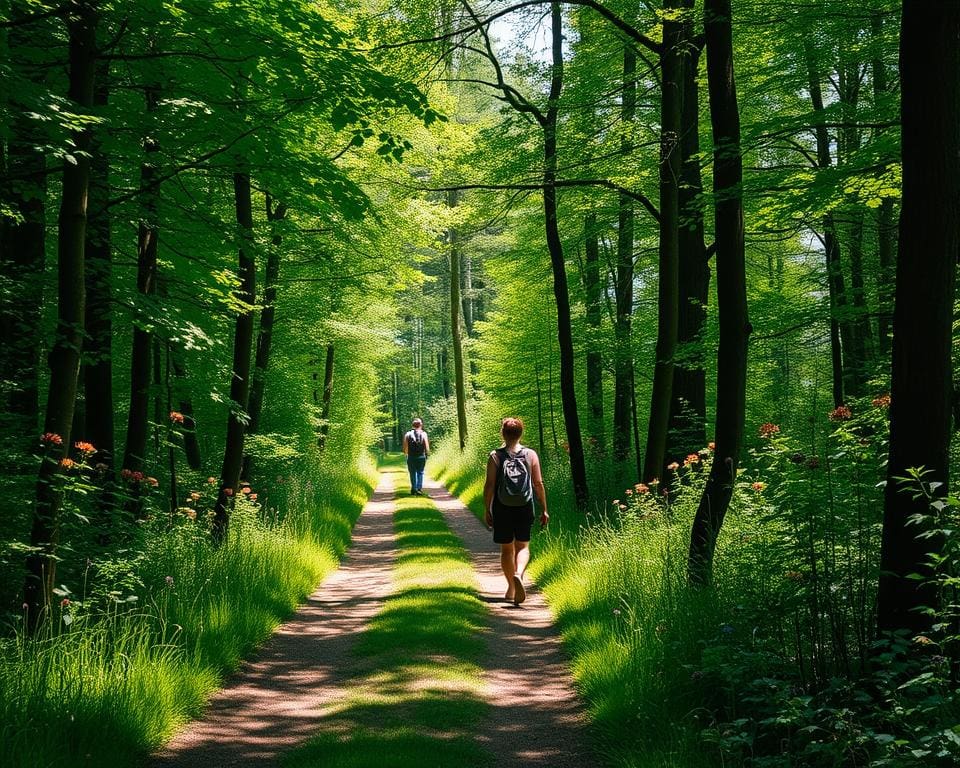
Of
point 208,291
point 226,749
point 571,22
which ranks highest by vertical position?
point 571,22

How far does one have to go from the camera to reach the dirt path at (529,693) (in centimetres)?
475

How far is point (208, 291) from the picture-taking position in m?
9.27

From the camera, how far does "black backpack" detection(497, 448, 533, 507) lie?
8734mm

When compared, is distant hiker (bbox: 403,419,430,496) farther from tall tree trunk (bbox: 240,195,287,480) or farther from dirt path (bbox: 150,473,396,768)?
dirt path (bbox: 150,473,396,768)

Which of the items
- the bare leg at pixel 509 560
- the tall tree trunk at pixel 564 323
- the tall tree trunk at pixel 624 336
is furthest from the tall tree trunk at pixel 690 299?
the tall tree trunk at pixel 624 336

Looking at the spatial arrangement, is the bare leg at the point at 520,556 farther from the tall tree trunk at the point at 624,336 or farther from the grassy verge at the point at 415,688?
the tall tree trunk at the point at 624,336

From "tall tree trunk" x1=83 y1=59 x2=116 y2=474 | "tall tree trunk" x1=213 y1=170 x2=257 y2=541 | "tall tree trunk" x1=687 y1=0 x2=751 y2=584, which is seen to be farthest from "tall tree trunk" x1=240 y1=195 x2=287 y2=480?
"tall tree trunk" x1=687 y1=0 x2=751 y2=584

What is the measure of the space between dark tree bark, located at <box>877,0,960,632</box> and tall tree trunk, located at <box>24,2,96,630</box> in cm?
529

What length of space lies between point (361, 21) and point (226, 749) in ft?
31.1

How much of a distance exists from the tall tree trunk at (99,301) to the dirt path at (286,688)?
2712 mm

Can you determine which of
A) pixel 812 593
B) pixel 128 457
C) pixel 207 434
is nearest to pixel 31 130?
pixel 128 457

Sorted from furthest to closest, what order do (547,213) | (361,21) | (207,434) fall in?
(207,434) < (547,213) < (361,21)

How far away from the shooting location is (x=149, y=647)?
5809 mm

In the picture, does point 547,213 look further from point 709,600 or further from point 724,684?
point 724,684
